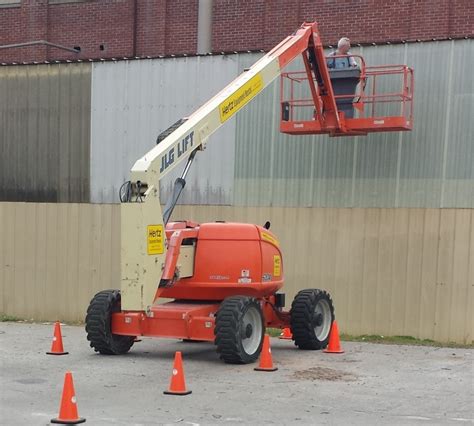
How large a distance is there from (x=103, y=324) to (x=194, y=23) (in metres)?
14.6

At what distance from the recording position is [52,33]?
2809 cm

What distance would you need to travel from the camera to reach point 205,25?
25.6m

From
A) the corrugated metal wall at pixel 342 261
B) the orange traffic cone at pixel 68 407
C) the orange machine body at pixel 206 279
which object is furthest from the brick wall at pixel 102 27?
the orange traffic cone at pixel 68 407

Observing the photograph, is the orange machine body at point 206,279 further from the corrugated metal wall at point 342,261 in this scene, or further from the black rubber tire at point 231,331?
the corrugated metal wall at point 342,261

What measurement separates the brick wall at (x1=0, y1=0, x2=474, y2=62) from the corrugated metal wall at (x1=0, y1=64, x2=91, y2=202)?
666 cm

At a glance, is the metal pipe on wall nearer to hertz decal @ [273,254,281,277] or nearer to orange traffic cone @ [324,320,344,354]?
hertz decal @ [273,254,281,277]

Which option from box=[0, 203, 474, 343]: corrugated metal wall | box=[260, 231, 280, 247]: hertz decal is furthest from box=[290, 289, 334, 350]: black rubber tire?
box=[0, 203, 474, 343]: corrugated metal wall

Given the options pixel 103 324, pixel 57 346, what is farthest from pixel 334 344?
pixel 57 346

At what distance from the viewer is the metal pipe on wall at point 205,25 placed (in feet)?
83.9

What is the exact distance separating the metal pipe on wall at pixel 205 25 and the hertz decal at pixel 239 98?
11435 mm

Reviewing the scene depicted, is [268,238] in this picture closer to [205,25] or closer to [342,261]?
[342,261]

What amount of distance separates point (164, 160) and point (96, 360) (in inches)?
138

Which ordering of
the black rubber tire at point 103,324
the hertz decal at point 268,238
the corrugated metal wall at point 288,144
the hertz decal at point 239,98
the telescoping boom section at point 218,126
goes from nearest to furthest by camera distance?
the telescoping boom section at point 218,126 → the black rubber tire at point 103,324 → the hertz decal at point 239,98 → the hertz decal at point 268,238 → the corrugated metal wall at point 288,144

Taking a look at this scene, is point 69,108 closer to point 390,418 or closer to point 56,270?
point 56,270
